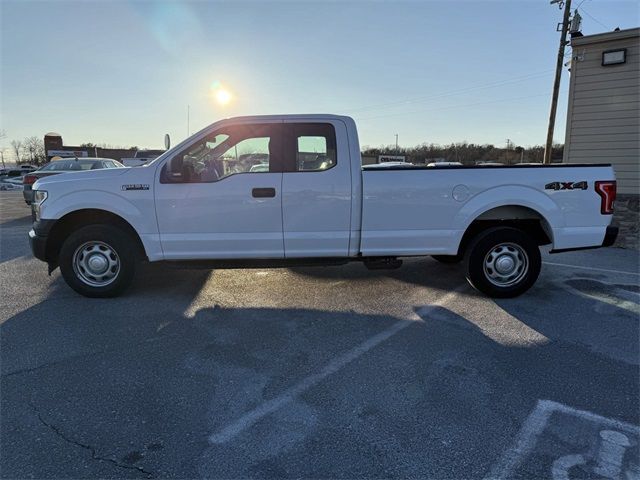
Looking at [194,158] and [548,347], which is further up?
[194,158]

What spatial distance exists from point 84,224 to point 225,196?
1832 mm

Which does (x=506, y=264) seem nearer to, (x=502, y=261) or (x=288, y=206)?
(x=502, y=261)

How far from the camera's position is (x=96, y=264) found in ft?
16.1

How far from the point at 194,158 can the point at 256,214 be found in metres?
0.99

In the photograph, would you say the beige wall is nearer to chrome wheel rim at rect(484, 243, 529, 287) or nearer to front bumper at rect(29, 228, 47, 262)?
chrome wheel rim at rect(484, 243, 529, 287)

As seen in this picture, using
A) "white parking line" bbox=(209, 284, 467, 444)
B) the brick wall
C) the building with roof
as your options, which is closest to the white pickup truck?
"white parking line" bbox=(209, 284, 467, 444)

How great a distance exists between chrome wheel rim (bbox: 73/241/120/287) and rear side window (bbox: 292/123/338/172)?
2431 millimetres

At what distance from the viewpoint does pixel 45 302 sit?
4.91 metres

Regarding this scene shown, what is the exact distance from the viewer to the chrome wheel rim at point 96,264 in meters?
4.91

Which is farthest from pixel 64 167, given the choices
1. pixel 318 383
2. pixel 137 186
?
pixel 318 383

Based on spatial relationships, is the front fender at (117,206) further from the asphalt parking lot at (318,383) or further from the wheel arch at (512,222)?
the wheel arch at (512,222)

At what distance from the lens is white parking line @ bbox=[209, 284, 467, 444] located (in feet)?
8.54

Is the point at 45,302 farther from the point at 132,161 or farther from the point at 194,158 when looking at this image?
the point at 132,161

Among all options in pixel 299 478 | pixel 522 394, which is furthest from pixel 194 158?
pixel 522 394
